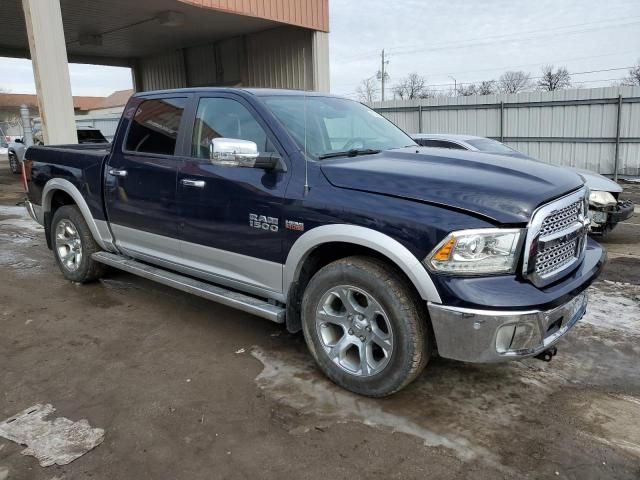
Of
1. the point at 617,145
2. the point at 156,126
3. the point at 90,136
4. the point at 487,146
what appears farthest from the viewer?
the point at 90,136

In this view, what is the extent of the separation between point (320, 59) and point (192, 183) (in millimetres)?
11115

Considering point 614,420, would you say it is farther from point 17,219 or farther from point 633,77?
point 633,77

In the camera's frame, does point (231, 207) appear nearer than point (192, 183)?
Yes

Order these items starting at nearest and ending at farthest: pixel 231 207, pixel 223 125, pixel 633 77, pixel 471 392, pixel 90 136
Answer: pixel 471 392
pixel 231 207
pixel 223 125
pixel 90 136
pixel 633 77

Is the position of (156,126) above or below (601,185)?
above

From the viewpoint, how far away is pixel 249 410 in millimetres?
3223

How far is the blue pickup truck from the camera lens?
9.25ft

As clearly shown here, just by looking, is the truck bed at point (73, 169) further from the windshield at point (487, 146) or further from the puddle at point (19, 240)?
the windshield at point (487, 146)

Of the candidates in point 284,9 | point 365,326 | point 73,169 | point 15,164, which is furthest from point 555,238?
point 15,164

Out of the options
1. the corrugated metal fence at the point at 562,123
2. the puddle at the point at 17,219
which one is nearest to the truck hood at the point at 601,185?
the corrugated metal fence at the point at 562,123

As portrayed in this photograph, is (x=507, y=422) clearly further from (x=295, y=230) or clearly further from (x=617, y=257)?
(x=617, y=257)

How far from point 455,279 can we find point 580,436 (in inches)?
44.5

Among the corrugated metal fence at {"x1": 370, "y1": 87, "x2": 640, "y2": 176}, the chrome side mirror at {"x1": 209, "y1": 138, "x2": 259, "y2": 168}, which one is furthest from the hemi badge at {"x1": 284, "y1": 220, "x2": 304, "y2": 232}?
the corrugated metal fence at {"x1": 370, "y1": 87, "x2": 640, "y2": 176}

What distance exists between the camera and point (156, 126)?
4.57m
